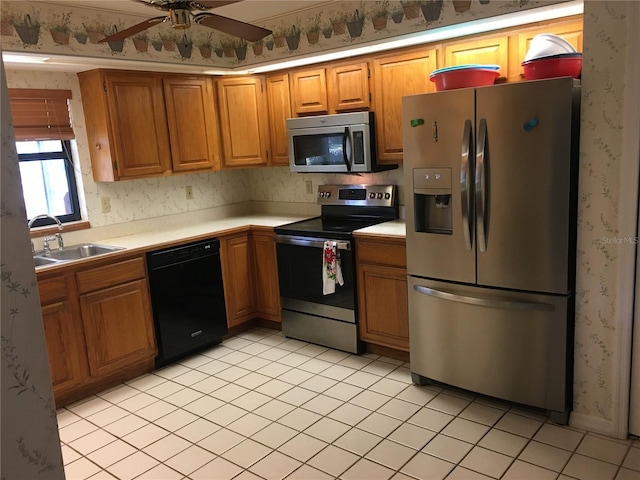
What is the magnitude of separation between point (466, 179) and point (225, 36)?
2654mm

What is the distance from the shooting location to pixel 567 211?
8.43 ft

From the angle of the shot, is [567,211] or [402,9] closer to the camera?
[567,211]

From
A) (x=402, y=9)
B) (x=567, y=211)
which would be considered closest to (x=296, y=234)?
(x=402, y=9)

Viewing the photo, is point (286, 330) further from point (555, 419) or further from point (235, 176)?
point (555, 419)

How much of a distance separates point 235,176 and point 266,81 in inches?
40.3

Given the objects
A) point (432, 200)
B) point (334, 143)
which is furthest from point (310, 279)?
point (432, 200)

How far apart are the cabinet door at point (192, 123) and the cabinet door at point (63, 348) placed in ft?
4.79

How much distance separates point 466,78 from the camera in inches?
115

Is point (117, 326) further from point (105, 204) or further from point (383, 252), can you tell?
point (383, 252)

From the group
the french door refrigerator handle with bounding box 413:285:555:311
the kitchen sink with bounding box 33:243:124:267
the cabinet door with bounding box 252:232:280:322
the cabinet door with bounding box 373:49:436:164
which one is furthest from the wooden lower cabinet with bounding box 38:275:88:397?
the cabinet door with bounding box 373:49:436:164

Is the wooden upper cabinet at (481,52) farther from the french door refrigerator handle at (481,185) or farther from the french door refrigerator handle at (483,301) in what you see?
the french door refrigerator handle at (483,301)

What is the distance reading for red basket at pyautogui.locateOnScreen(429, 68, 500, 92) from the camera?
9.56ft

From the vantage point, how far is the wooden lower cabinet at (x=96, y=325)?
10.4ft

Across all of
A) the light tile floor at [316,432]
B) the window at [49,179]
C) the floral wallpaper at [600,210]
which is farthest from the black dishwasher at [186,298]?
the floral wallpaper at [600,210]
